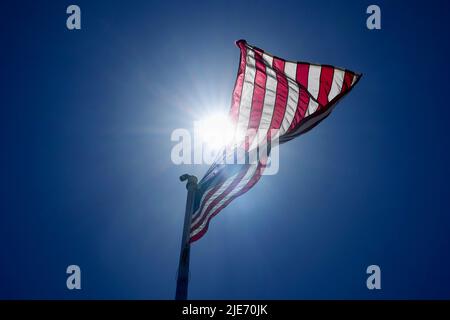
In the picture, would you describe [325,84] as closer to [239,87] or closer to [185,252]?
[239,87]

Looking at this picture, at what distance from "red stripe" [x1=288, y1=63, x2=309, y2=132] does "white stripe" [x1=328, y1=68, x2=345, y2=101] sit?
659mm

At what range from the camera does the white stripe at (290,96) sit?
10.2 metres

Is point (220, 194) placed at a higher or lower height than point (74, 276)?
higher

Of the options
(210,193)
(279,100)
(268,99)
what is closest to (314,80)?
(279,100)

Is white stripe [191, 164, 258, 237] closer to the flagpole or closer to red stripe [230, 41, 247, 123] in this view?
the flagpole

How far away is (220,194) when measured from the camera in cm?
946

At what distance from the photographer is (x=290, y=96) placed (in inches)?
412

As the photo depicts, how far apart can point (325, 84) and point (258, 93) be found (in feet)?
6.09


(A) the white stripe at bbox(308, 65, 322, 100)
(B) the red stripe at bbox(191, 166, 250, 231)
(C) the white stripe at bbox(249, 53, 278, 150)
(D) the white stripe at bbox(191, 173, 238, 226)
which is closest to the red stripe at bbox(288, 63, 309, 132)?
(A) the white stripe at bbox(308, 65, 322, 100)

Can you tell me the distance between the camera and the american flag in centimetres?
986
